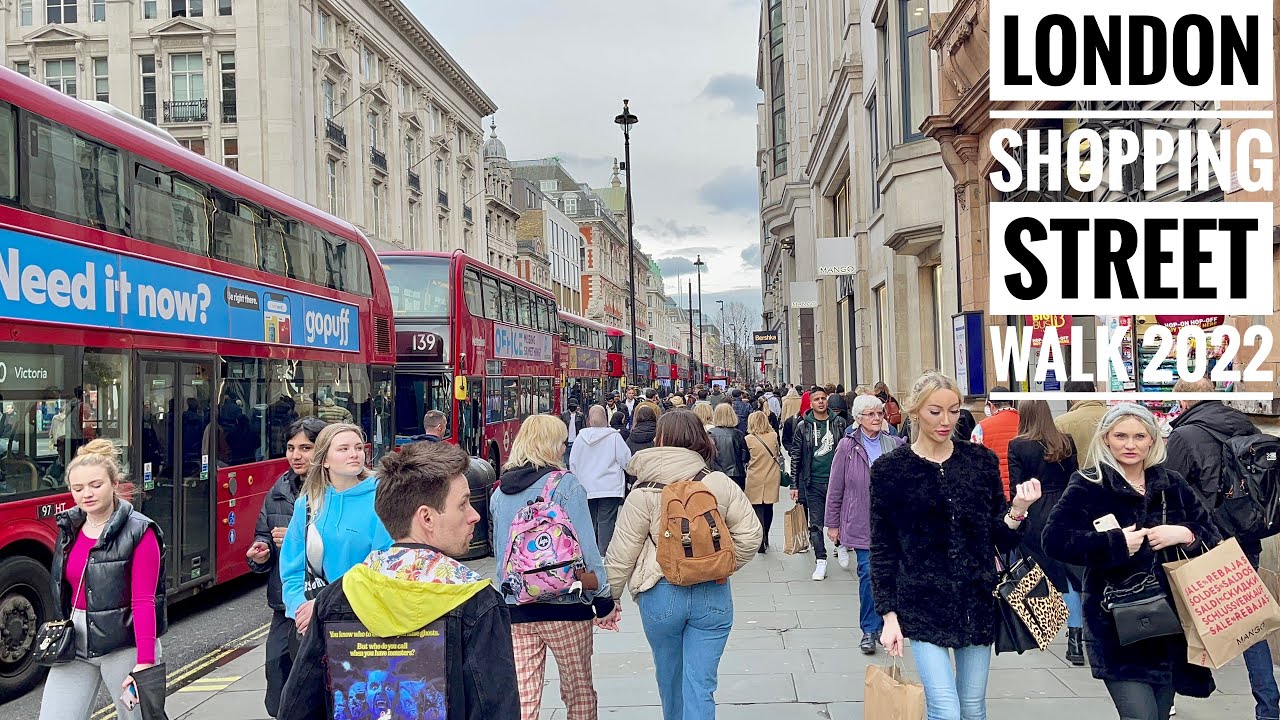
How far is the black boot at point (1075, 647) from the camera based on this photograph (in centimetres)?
676

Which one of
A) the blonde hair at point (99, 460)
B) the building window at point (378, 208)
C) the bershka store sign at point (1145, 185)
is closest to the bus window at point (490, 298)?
the bershka store sign at point (1145, 185)

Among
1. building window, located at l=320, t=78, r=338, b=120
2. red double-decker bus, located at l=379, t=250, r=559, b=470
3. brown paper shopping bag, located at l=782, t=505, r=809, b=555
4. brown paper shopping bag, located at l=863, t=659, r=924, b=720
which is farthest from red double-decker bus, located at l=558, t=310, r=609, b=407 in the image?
brown paper shopping bag, located at l=863, t=659, r=924, b=720

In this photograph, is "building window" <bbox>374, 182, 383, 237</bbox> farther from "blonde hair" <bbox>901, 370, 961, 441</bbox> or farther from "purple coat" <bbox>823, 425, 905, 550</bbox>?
"blonde hair" <bbox>901, 370, 961, 441</bbox>

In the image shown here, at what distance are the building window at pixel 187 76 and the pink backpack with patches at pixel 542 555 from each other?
1481 inches

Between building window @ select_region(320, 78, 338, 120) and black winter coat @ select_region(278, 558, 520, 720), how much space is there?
4107cm

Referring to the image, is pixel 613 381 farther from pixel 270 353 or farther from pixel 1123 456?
pixel 1123 456

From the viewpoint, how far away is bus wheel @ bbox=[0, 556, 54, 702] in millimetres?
7191

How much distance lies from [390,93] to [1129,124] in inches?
1677

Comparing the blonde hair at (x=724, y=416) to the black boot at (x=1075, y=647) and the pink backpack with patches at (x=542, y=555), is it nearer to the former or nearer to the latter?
the black boot at (x=1075, y=647)

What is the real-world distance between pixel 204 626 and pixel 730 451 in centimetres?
545

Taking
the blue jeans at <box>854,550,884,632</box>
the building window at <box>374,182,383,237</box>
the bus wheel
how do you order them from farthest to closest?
the building window at <box>374,182,383,237</box> → the bus wheel → the blue jeans at <box>854,550,884,632</box>

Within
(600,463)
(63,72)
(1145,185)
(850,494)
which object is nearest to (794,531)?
(600,463)

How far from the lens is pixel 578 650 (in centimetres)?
473

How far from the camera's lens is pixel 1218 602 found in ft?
12.7
